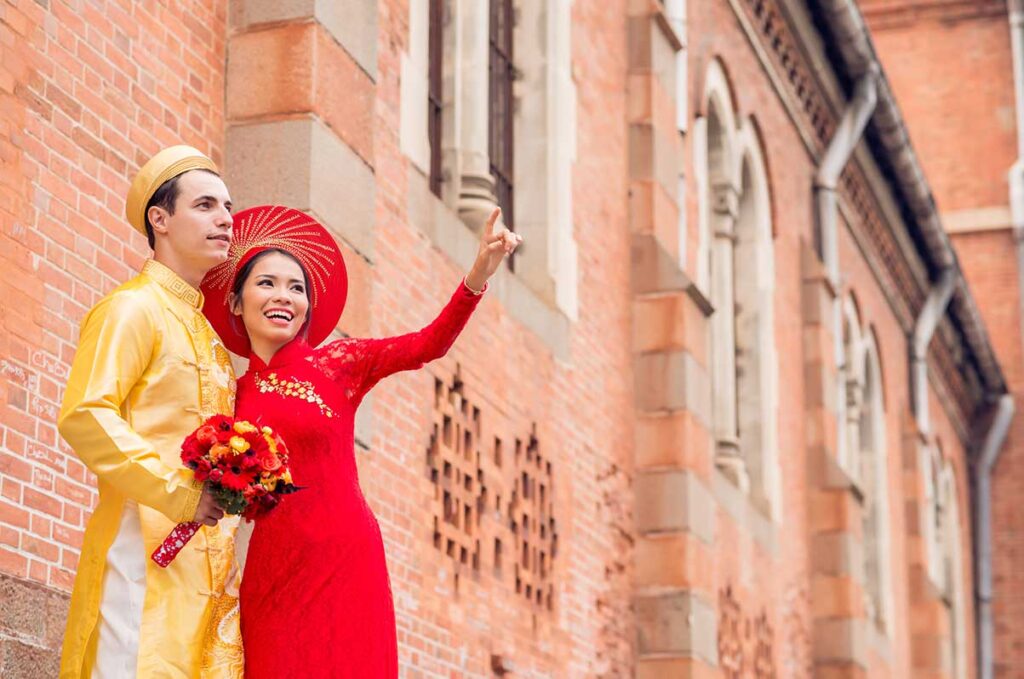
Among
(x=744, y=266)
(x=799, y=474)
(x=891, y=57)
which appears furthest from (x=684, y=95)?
(x=891, y=57)

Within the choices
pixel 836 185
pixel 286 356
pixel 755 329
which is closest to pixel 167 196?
pixel 286 356

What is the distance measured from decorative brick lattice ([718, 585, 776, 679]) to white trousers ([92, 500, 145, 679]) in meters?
9.64

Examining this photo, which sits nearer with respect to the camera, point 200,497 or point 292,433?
point 200,497

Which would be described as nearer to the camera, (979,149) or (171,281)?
(171,281)

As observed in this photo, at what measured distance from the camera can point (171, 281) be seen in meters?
5.17

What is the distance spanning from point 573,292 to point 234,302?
250 inches

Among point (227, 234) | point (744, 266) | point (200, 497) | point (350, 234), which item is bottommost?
point (200, 497)

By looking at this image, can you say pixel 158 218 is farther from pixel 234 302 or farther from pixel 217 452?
pixel 217 452

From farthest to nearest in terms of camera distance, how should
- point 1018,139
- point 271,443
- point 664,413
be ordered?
point 1018,139
point 664,413
point 271,443

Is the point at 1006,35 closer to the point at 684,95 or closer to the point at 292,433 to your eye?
the point at 684,95

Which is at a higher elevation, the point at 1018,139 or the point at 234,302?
the point at 1018,139

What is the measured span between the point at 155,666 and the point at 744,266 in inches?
493

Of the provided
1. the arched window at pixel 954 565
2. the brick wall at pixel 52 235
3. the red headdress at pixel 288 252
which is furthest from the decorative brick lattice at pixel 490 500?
the arched window at pixel 954 565

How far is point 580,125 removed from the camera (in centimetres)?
1216
